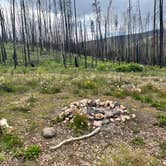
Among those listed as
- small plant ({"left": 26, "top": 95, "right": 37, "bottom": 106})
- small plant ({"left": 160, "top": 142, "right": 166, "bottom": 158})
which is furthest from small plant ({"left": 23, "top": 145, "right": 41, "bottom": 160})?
small plant ({"left": 26, "top": 95, "right": 37, "bottom": 106})

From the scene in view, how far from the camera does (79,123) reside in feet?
22.7

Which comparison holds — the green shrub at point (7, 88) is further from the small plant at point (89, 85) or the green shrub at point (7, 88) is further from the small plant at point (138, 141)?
the small plant at point (138, 141)

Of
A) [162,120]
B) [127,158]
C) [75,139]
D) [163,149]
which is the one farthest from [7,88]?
[163,149]

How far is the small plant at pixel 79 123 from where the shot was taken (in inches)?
268

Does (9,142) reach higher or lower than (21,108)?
lower

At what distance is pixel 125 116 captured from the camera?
7406 millimetres

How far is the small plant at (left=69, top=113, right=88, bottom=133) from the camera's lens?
6816mm

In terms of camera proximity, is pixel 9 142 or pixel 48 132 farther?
pixel 48 132

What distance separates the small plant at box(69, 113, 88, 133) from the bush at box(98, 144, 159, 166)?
3.80 feet

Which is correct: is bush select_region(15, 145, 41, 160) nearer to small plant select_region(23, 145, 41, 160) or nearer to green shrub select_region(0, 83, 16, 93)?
small plant select_region(23, 145, 41, 160)

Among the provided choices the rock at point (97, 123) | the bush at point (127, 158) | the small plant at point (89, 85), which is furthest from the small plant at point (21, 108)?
the bush at point (127, 158)

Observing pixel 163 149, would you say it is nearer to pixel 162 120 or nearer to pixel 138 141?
pixel 138 141

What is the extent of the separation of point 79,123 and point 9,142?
1720 mm

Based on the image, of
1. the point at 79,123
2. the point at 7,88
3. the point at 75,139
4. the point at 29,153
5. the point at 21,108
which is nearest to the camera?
the point at 29,153
